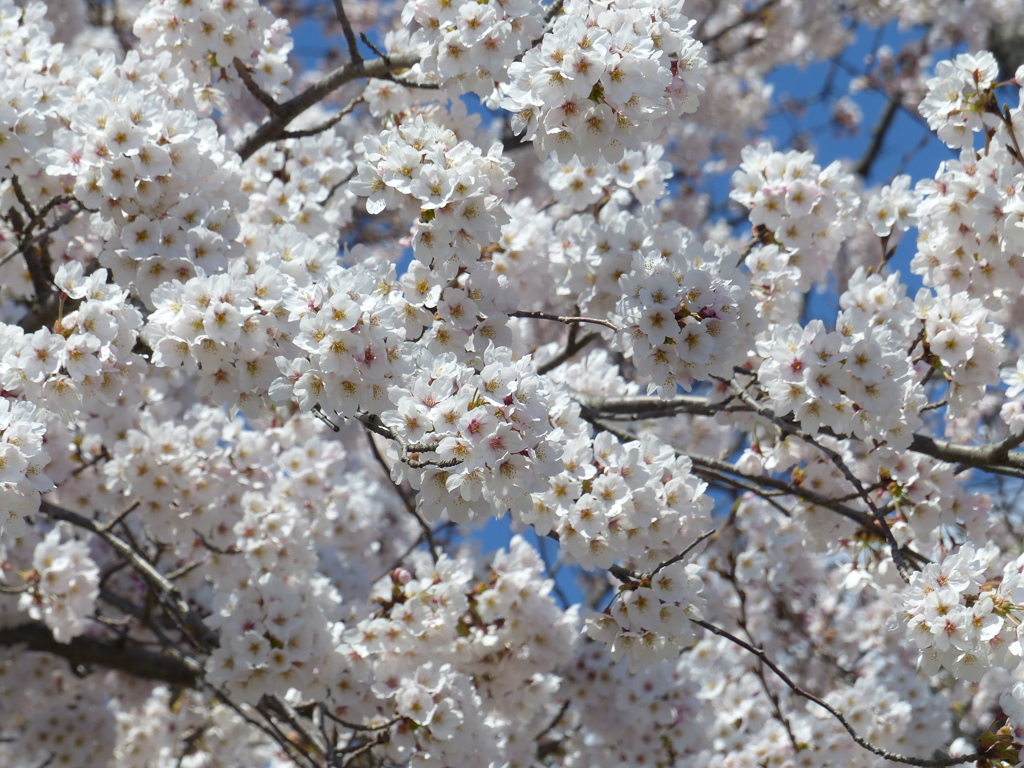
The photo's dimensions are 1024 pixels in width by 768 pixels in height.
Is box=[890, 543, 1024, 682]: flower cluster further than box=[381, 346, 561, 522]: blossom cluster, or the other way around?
box=[890, 543, 1024, 682]: flower cluster

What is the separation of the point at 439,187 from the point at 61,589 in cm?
247

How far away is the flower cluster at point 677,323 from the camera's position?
263 centimetres

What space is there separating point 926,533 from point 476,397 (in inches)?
73.1

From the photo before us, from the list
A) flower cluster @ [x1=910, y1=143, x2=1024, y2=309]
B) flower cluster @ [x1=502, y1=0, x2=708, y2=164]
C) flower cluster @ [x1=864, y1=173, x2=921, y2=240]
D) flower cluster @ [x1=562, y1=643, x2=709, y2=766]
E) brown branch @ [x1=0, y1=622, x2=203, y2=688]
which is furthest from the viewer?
brown branch @ [x1=0, y1=622, x2=203, y2=688]

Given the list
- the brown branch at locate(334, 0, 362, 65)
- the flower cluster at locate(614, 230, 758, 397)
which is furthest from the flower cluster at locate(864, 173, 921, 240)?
the brown branch at locate(334, 0, 362, 65)

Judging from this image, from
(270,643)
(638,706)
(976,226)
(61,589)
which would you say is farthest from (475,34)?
(638,706)

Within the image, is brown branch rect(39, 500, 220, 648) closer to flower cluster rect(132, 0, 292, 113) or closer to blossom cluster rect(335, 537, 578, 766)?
blossom cluster rect(335, 537, 578, 766)

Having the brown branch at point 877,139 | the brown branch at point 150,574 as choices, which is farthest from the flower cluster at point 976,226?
the brown branch at point 877,139

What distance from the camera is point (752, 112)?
9234mm

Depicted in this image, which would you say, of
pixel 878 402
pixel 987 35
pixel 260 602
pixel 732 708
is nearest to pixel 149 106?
pixel 260 602

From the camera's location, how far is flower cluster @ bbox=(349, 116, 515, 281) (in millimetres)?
2659

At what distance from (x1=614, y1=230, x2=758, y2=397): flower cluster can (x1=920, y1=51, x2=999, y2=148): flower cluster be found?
41.3 inches

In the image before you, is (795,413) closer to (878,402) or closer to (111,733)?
(878,402)

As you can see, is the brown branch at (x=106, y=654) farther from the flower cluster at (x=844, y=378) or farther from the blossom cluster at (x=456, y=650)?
the flower cluster at (x=844, y=378)
